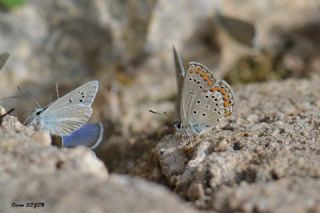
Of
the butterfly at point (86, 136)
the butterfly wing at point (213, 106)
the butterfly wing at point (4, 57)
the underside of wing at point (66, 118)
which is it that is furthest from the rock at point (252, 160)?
the butterfly wing at point (4, 57)

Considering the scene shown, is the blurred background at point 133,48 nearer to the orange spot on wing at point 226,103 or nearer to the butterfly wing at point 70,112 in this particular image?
the orange spot on wing at point 226,103

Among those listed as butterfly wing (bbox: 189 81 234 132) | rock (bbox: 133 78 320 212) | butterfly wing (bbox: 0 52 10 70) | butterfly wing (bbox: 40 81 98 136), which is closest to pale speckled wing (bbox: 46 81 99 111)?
butterfly wing (bbox: 40 81 98 136)

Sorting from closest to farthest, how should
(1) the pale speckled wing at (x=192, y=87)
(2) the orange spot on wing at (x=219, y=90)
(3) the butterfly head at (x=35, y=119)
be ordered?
1. (3) the butterfly head at (x=35, y=119)
2. (1) the pale speckled wing at (x=192, y=87)
3. (2) the orange spot on wing at (x=219, y=90)

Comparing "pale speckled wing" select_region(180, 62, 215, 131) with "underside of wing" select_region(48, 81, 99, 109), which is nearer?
"underside of wing" select_region(48, 81, 99, 109)

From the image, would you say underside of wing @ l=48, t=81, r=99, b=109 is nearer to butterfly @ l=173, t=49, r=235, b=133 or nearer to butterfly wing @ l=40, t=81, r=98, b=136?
butterfly wing @ l=40, t=81, r=98, b=136

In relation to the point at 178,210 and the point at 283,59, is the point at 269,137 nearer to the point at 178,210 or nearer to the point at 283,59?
the point at 178,210

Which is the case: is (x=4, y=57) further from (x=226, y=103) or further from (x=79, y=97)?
(x=226, y=103)
